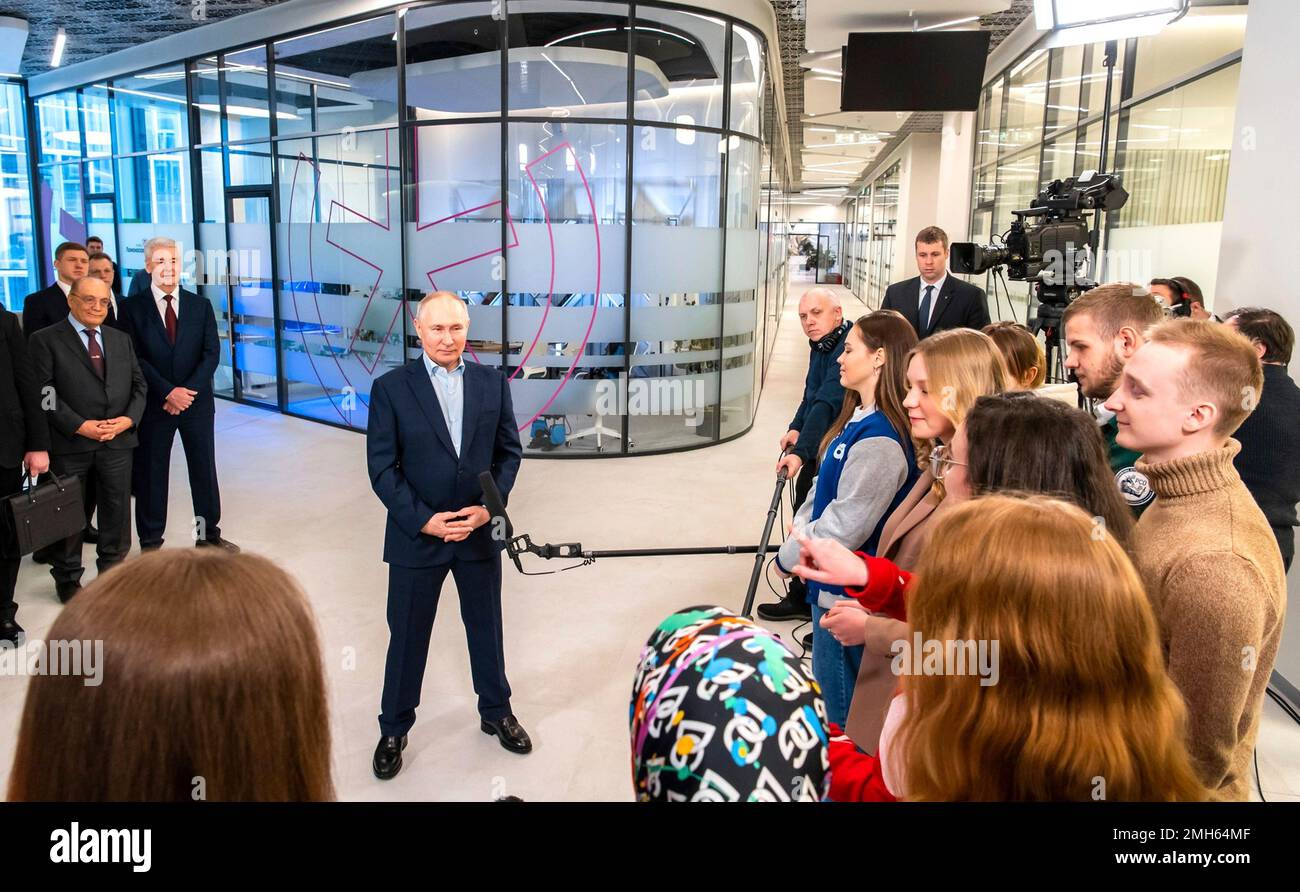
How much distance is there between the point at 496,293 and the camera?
719cm

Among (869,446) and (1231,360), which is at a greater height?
(1231,360)

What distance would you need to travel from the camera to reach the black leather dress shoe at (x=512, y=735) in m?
2.97

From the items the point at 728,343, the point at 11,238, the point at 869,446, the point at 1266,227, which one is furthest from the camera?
the point at 11,238

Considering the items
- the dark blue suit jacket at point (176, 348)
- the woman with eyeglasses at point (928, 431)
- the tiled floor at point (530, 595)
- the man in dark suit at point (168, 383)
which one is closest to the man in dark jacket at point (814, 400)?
the tiled floor at point (530, 595)

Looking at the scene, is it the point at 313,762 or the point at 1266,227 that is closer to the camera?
the point at 313,762

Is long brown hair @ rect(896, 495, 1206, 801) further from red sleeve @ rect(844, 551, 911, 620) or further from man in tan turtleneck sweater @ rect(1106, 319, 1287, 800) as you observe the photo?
red sleeve @ rect(844, 551, 911, 620)

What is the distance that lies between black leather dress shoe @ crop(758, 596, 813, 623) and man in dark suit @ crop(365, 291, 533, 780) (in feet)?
5.03

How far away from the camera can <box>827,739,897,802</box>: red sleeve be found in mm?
1072

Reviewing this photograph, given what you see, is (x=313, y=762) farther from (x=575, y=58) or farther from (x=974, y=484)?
(x=575, y=58)

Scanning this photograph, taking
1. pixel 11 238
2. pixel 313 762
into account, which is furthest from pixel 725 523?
pixel 11 238

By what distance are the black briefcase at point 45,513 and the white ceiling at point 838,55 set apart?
255 inches

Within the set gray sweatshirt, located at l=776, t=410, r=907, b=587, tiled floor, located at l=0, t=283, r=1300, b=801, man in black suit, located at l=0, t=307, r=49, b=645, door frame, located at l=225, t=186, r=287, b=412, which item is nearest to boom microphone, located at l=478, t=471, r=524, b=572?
tiled floor, located at l=0, t=283, r=1300, b=801
